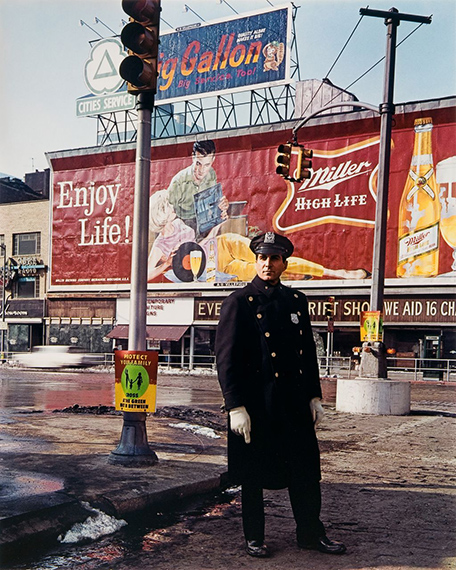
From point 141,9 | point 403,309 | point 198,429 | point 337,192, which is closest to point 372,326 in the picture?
point 198,429

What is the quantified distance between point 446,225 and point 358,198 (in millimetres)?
4729

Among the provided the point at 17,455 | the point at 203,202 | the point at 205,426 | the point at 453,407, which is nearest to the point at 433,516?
the point at 17,455

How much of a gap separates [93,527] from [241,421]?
60.6 inches

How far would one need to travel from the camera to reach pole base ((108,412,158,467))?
295 inches

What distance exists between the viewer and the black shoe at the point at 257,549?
4.92 metres

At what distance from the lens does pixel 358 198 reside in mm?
38000

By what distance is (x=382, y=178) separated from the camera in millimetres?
14977

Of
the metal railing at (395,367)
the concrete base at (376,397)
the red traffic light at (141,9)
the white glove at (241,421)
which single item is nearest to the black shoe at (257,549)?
the white glove at (241,421)

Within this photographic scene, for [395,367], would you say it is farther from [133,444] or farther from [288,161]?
[133,444]

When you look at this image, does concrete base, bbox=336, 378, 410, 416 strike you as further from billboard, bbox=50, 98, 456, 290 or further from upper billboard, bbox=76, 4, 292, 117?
upper billboard, bbox=76, 4, 292, 117

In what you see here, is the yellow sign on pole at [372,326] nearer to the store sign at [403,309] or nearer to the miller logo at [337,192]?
the store sign at [403,309]

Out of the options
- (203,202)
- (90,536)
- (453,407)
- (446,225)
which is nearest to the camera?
(90,536)

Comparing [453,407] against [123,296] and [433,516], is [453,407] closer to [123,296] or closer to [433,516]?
[433,516]

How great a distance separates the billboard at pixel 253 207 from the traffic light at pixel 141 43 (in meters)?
30.1
